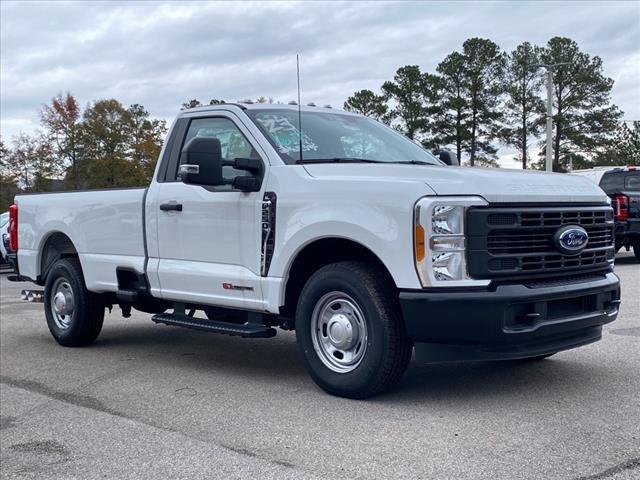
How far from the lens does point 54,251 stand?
28.2 ft

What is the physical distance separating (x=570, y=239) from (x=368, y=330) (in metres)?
1.43

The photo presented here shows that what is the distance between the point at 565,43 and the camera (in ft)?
174

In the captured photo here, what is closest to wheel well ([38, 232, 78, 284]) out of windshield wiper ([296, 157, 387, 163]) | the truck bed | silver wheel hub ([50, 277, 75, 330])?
the truck bed

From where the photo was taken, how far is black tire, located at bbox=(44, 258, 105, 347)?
314 inches

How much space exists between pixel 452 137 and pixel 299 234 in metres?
50.4

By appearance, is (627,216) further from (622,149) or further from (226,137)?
(622,149)

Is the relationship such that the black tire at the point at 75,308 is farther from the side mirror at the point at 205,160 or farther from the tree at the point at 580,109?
the tree at the point at 580,109

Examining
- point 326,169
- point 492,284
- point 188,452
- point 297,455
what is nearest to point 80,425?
point 188,452

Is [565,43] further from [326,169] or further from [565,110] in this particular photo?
[326,169]

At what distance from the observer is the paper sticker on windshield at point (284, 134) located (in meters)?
6.25

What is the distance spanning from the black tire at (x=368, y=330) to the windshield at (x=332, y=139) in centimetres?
104

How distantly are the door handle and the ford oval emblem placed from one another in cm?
298

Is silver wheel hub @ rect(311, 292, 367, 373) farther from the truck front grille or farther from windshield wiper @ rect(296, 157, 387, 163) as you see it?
windshield wiper @ rect(296, 157, 387, 163)

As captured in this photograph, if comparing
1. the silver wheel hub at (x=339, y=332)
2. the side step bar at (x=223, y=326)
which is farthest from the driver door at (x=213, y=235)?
the silver wheel hub at (x=339, y=332)
